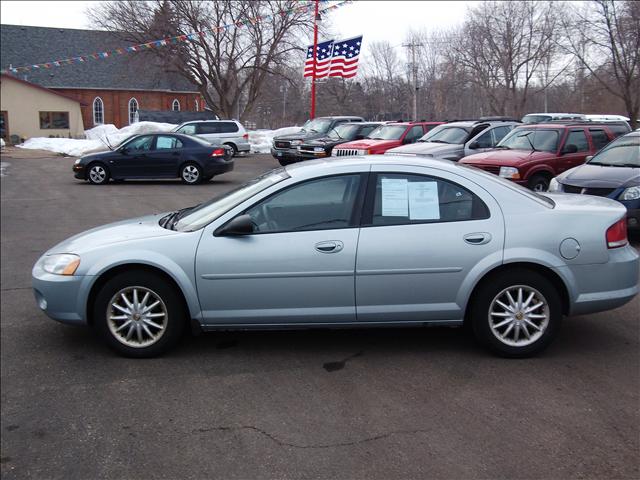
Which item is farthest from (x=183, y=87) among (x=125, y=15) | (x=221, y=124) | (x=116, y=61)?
(x=221, y=124)

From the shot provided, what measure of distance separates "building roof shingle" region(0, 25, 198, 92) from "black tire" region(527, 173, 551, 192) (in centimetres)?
4026

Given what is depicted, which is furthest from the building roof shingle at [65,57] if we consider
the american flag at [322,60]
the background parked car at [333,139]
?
the background parked car at [333,139]

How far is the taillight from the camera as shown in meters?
4.95

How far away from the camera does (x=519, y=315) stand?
16.0 ft

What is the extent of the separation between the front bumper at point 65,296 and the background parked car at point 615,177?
283 inches

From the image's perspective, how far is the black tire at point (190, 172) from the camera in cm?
1847

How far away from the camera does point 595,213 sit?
5027mm

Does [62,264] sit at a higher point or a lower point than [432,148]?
lower

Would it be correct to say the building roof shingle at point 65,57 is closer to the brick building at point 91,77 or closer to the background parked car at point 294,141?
the brick building at point 91,77

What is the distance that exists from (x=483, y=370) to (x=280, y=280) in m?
1.61

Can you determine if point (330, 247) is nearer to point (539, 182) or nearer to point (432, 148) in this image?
point (539, 182)

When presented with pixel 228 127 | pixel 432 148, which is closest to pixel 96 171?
pixel 432 148

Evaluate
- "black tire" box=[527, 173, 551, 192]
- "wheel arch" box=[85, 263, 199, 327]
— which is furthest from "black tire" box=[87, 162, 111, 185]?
"wheel arch" box=[85, 263, 199, 327]

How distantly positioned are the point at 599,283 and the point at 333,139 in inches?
647
